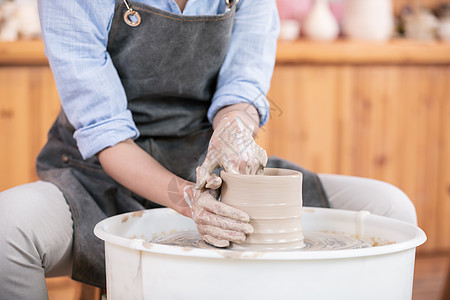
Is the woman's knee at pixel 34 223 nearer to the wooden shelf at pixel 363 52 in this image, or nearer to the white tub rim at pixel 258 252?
the white tub rim at pixel 258 252

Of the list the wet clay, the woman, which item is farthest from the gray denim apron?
the wet clay

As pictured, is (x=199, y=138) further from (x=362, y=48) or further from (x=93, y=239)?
(x=362, y=48)

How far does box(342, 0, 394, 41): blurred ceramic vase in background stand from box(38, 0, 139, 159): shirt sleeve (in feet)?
4.61

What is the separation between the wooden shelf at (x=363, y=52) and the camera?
2.04 meters

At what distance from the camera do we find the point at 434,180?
7.45 ft

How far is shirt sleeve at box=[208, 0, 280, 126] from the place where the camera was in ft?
3.78

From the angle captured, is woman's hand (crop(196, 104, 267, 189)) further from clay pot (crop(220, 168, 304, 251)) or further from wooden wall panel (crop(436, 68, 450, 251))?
wooden wall panel (crop(436, 68, 450, 251))

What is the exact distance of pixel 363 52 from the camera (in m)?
2.10

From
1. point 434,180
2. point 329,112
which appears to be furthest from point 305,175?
point 434,180

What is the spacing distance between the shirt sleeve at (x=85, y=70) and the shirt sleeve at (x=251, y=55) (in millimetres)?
242

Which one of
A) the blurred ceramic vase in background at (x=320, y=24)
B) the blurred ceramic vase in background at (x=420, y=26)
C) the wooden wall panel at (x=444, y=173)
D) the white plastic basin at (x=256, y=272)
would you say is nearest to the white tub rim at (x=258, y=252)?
the white plastic basin at (x=256, y=272)

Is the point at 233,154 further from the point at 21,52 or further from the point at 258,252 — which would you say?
the point at 21,52

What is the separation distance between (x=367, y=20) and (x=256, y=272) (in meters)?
1.73

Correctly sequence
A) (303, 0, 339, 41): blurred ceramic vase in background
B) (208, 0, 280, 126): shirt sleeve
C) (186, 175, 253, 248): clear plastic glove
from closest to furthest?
(186, 175, 253, 248): clear plastic glove
(208, 0, 280, 126): shirt sleeve
(303, 0, 339, 41): blurred ceramic vase in background
